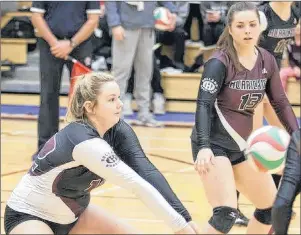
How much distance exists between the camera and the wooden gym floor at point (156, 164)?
6.20 meters

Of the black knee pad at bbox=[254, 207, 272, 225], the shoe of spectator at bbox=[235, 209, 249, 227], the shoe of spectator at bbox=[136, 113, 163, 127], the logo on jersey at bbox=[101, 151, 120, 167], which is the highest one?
the logo on jersey at bbox=[101, 151, 120, 167]

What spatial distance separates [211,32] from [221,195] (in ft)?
18.1

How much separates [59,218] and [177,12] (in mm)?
6234

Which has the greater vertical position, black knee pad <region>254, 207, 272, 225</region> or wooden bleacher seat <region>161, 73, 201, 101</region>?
black knee pad <region>254, 207, 272, 225</region>

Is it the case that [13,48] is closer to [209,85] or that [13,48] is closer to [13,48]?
[13,48]

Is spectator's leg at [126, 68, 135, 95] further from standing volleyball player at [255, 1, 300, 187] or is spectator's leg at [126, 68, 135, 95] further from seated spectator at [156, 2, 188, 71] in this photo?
standing volleyball player at [255, 1, 300, 187]

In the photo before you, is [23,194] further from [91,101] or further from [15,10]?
[15,10]

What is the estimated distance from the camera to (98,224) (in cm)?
421

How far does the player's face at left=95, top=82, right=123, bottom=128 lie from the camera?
3889 mm

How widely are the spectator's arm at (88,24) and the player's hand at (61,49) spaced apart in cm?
10

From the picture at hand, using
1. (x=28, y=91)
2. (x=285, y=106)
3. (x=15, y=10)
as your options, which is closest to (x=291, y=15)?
(x=285, y=106)

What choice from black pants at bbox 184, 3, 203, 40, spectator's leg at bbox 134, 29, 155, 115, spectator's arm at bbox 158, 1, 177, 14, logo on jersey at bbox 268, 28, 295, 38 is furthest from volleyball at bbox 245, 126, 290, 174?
black pants at bbox 184, 3, 203, 40

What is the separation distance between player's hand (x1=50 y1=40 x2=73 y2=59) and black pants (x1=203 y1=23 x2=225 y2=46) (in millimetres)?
3077

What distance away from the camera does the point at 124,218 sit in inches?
242
